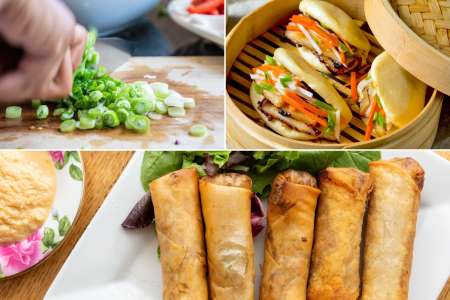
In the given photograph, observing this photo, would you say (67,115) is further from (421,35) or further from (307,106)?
(421,35)

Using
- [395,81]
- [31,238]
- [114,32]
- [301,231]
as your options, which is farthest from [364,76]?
[31,238]

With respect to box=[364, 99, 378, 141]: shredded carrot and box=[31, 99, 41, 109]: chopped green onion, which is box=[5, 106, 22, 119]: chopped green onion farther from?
box=[364, 99, 378, 141]: shredded carrot

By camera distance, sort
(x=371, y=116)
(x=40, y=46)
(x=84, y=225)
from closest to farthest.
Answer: (x=40, y=46) < (x=371, y=116) < (x=84, y=225)

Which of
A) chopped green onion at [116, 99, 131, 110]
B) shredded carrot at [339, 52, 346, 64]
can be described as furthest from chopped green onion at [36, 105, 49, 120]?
shredded carrot at [339, 52, 346, 64]

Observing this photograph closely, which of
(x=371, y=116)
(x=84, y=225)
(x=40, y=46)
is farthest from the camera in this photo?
(x=84, y=225)

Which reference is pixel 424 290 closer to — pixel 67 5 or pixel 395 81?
pixel 395 81

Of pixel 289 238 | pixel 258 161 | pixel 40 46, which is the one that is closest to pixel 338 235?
pixel 289 238
